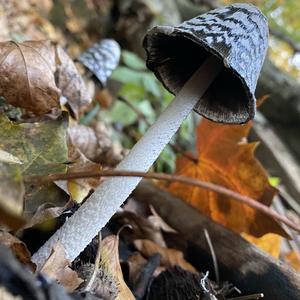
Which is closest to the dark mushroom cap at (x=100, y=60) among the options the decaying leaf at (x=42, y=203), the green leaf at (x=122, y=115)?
the green leaf at (x=122, y=115)

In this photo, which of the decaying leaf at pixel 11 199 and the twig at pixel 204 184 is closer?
the decaying leaf at pixel 11 199

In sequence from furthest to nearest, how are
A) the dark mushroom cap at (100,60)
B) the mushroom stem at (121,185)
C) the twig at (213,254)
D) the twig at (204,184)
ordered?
the dark mushroom cap at (100,60)
the twig at (213,254)
the mushroom stem at (121,185)
the twig at (204,184)

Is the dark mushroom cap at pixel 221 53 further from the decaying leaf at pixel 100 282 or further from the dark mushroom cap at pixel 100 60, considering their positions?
the dark mushroom cap at pixel 100 60

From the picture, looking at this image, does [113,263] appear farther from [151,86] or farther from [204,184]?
[151,86]

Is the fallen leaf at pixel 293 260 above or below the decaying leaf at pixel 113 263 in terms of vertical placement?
below

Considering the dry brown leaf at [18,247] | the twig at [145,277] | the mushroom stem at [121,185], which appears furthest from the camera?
the twig at [145,277]

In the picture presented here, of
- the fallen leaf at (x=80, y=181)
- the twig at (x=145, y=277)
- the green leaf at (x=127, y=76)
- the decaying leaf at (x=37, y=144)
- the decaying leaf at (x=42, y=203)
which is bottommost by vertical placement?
the green leaf at (x=127, y=76)
